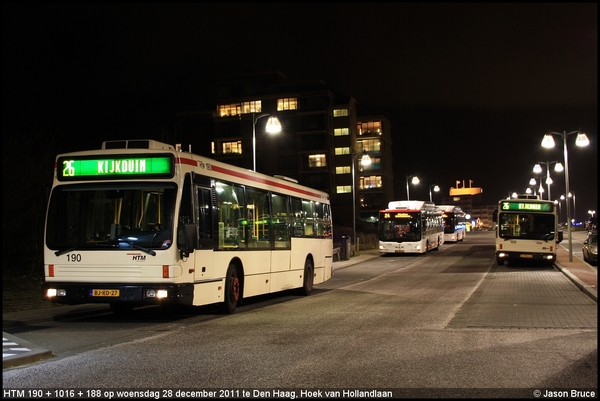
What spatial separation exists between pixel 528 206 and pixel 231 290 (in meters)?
21.1

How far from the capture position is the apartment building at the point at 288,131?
282ft

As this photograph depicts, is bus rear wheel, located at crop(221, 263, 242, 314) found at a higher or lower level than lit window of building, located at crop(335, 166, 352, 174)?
lower

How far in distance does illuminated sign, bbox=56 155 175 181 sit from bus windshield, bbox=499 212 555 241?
22.8 m

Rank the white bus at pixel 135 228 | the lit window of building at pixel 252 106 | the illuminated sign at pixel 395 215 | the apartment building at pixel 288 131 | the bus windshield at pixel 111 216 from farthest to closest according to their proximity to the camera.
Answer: the lit window of building at pixel 252 106, the apartment building at pixel 288 131, the illuminated sign at pixel 395 215, the bus windshield at pixel 111 216, the white bus at pixel 135 228

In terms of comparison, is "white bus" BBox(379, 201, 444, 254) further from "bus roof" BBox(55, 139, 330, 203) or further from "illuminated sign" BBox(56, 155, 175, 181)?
"illuminated sign" BBox(56, 155, 175, 181)

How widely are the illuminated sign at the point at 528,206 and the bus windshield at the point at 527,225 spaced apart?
25 cm

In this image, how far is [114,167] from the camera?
1307 centimetres

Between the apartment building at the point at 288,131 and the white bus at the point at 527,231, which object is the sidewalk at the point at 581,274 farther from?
the apartment building at the point at 288,131

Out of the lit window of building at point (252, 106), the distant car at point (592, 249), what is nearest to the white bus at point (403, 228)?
the distant car at point (592, 249)

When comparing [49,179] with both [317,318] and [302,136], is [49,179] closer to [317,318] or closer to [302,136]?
[317,318]

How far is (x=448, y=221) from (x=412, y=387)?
5927cm

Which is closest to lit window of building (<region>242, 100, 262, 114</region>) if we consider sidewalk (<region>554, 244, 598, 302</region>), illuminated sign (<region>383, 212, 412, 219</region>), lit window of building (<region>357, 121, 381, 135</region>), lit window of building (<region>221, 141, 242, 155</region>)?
lit window of building (<region>221, 141, 242, 155</region>)

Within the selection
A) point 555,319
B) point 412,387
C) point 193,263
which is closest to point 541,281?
point 555,319

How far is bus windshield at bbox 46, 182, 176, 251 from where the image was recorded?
41.5 feet
